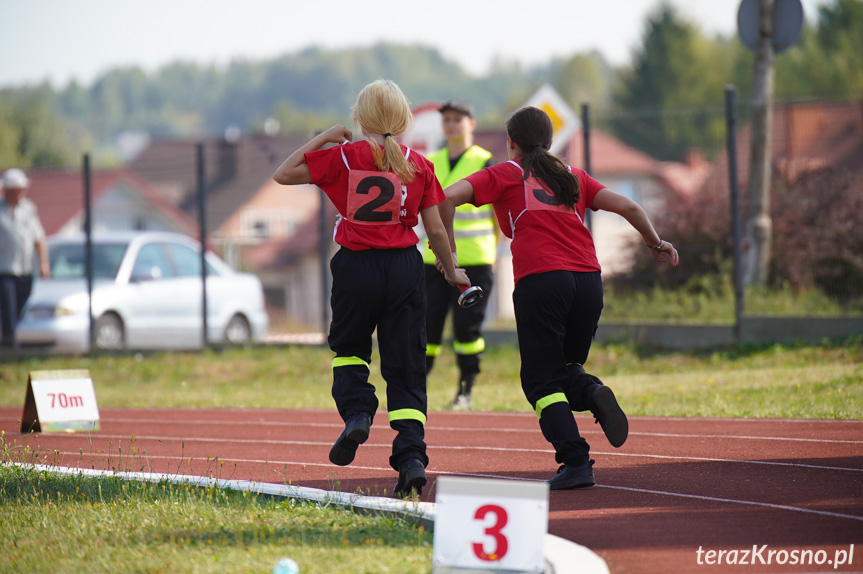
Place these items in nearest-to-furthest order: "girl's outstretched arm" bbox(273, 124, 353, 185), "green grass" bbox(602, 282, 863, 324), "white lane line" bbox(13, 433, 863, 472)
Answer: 1. "girl's outstretched arm" bbox(273, 124, 353, 185)
2. "white lane line" bbox(13, 433, 863, 472)
3. "green grass" bbox(602, 282, 863, 324)

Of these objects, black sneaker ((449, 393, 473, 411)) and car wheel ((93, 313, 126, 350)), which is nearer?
black sneaker ((449, 393, 473, 411))

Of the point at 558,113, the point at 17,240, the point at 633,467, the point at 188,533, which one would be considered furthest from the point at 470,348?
the point at 17,240

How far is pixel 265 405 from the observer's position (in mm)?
11219

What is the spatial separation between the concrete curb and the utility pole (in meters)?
9.68

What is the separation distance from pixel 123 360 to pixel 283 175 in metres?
10.6

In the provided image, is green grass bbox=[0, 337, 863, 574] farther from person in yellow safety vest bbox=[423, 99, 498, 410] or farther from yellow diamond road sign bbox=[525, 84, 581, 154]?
yellow diamond road sign bbox=[525, 84, 581, 154]

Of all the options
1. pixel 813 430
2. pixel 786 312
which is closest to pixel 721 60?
pixel 786 312

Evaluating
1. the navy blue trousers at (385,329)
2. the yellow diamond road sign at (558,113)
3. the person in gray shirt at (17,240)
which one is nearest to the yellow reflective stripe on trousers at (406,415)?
the navy blue trousers at (385,329)

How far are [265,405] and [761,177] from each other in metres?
7.48

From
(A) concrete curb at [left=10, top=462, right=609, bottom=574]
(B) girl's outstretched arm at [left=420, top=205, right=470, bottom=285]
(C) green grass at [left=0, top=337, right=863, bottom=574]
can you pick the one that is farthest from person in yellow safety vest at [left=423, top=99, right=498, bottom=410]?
(A) concrete curb at [left=10, top=462, right=609, bottom=574]

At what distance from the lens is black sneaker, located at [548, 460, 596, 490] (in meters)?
5.84

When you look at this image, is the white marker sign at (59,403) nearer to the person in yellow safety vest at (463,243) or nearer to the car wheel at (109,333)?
the person in yellow safety vest at (463,243)

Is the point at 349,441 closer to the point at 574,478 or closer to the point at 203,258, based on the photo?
the point at 574,478

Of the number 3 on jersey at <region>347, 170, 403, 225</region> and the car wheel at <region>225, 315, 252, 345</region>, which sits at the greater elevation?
the number 3 on jersey at <region>347, 170, 403, 225</region>
